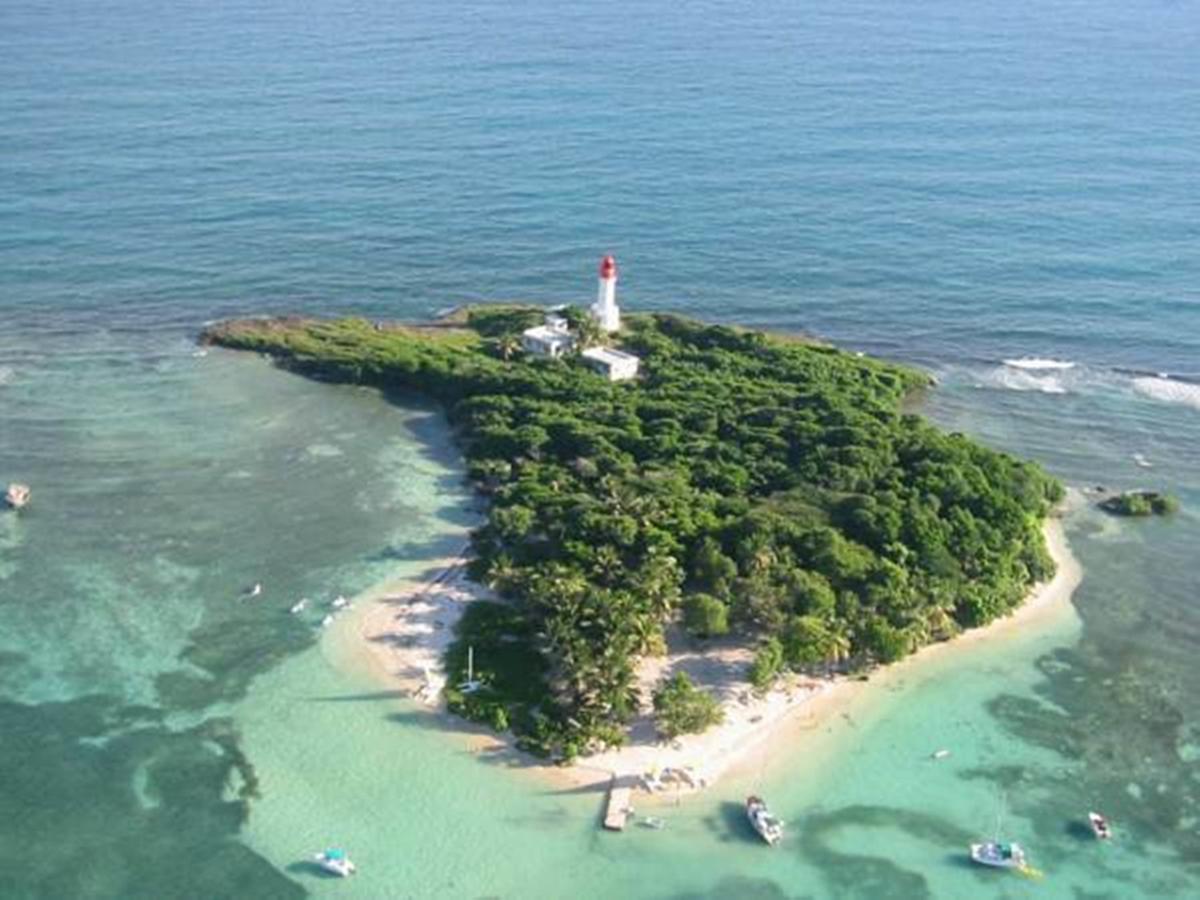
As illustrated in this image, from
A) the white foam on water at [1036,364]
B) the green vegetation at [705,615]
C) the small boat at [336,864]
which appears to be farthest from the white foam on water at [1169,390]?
the small boat at [336,864]

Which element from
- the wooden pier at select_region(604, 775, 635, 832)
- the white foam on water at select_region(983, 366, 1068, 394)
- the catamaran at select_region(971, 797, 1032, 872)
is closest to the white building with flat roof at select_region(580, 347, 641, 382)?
the white foam on water at select_region(983, 366, 1068, 394)

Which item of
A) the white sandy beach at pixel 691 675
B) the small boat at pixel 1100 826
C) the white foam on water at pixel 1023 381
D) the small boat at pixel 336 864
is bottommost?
the small boat at pixel 336 864

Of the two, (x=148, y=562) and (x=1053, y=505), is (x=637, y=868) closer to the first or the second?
(x=148, y=562)

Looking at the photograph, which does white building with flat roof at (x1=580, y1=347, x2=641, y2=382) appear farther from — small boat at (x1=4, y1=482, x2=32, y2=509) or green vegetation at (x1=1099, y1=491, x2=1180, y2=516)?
small boat at (x1=4, y1=482, x2=32, y2=509)

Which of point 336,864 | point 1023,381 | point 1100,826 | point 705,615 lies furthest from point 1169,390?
point 336,864

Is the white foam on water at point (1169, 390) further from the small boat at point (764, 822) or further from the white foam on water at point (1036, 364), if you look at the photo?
the small boat at point (764, 822)

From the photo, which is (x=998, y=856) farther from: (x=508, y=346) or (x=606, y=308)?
(x=606, y=308)

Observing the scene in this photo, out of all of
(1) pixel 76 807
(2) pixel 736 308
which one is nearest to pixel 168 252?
(2) pixel 736 308
